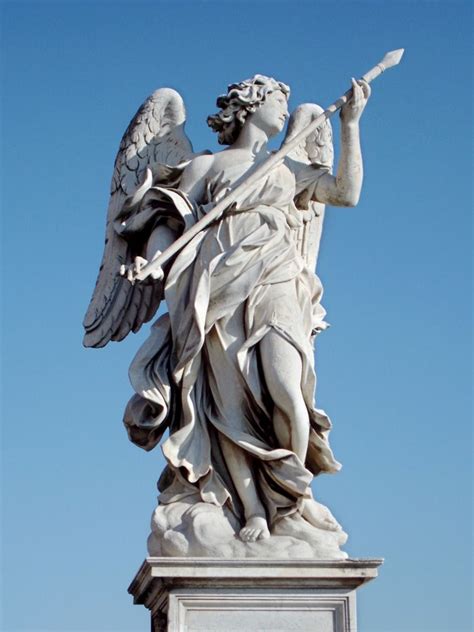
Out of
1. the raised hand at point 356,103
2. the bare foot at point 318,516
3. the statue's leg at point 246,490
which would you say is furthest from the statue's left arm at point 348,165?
the bare foot at point 318,516

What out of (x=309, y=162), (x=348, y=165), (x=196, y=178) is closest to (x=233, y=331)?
(x=196, y=178)

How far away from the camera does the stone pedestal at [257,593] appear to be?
27.1 feet

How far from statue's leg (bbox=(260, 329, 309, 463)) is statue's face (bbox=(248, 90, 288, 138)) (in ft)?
5.16

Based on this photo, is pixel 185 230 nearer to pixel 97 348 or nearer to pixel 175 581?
pixel 97 348

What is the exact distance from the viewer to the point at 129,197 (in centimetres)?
962

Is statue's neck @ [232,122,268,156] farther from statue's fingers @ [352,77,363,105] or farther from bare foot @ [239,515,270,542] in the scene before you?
bare foot @ [239,515,270,542]

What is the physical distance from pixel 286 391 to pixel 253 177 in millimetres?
1473

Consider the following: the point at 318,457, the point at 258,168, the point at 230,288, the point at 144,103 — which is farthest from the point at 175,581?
the point at 144,103

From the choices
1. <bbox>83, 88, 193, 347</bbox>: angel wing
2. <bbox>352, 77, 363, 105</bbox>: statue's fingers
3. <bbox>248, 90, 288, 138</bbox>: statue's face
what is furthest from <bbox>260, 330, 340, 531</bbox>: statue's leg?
<bbox>352, 77, 363, 105</bbox>: statue's fingers

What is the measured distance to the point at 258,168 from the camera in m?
9.19

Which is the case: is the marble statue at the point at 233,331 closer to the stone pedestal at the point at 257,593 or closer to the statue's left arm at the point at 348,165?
the statue's left arm at the point at 348,165

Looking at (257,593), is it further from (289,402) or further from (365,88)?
(365,88)

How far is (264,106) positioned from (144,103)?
1022 mm

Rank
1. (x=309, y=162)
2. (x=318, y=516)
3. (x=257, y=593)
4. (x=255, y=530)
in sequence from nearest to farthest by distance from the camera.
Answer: (x=257, y=593)
(x=255, y=530)
(x=318, y=516)
(x=309, y=162)
